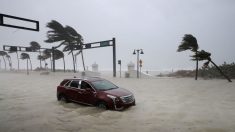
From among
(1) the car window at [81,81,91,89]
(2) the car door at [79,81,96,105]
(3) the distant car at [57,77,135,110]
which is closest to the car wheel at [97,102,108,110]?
(3) the distant car at [57,77,135,110]

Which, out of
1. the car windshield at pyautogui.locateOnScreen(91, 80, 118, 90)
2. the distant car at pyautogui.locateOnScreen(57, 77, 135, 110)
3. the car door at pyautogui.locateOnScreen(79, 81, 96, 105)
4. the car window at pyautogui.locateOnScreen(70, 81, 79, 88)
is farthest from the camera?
the car window at pyautogui.locateOnScreen(70, 81, 79, 88)

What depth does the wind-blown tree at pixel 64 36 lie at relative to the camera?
43812 millimetres

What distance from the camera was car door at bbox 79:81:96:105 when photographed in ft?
42.8

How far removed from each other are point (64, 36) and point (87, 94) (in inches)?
1275

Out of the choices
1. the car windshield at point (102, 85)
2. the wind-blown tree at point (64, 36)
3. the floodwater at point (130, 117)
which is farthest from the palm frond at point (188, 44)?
the wind-blown tree at point (64, 36)

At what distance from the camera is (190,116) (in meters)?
10.7

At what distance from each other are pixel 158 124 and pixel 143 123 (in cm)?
61

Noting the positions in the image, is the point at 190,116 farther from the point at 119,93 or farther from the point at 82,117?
the point at 82,117

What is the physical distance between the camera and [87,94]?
13.4m

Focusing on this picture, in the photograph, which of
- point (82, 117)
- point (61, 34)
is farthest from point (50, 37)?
point (82, 117)

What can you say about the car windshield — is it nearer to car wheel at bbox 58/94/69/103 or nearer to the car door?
the car door

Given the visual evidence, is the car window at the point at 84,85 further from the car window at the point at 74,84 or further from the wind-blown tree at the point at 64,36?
the wind-blown tree at the point at 64,36

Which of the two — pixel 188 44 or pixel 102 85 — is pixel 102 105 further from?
pixel 188 44

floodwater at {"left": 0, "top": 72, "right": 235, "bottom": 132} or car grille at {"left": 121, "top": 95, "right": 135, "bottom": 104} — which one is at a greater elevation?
car grille at {"left": 121, "top": 95, "right": 135, "bottom": 104}
